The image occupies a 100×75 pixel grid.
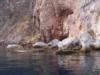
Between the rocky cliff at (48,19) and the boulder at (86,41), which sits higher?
the rocky cliff at (48,19)

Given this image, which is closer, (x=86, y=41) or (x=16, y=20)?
(x=86, y=41)

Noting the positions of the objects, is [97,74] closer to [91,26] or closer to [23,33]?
[91,26]

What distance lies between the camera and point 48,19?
57250 mm

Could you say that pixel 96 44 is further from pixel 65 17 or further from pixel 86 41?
pixel 65 17

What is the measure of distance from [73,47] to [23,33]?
91.1 feet

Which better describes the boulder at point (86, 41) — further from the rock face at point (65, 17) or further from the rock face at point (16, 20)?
the rock face at point (16, 20)

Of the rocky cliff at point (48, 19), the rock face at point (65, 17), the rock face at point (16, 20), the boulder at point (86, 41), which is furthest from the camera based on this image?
the rock face at point (16, 20)

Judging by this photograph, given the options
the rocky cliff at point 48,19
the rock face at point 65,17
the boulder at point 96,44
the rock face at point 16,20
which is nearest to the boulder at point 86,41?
the boulder at point 96,44

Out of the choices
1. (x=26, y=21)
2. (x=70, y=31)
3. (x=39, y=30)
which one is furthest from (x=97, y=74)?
(x=26, y=21)

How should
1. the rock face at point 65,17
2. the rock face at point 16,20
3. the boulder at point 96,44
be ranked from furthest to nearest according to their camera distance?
1. the rock face at point 16,20
2. the rock face at point 65,17
3. the boulder at point 96,44

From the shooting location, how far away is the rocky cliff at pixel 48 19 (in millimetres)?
43688

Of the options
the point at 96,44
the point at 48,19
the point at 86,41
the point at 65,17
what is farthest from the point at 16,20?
the point at 96,44

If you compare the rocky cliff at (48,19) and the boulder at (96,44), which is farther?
the rocky cliff at (48,19)

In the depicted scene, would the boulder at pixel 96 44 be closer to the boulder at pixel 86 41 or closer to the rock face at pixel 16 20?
the boulder at pixel 86 41
